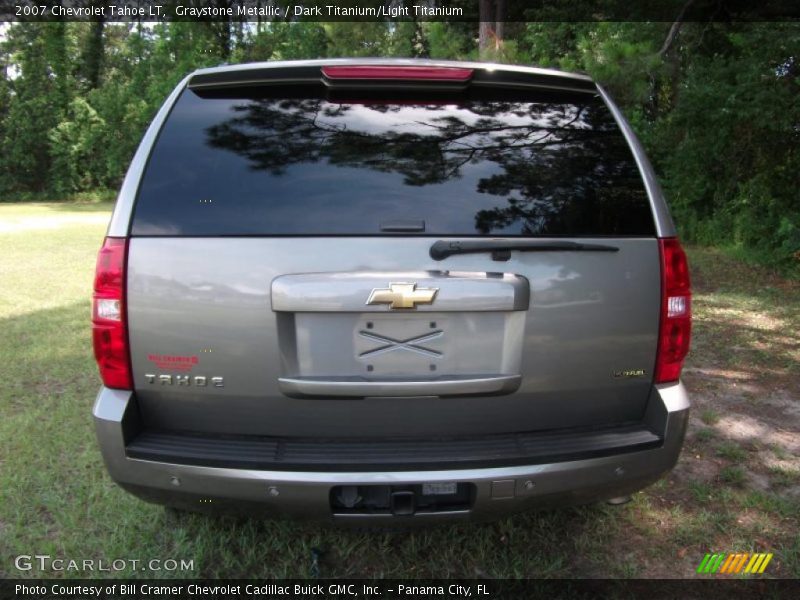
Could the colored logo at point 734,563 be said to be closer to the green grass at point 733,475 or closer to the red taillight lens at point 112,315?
the green grass at point 733,475

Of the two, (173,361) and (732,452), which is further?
(732,452)

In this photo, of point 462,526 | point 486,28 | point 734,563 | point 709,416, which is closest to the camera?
point 734,563

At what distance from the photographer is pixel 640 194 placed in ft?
7.41

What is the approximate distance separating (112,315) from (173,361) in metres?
0.25

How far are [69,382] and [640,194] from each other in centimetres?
439

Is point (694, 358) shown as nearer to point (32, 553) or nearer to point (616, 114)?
point (616, 114)

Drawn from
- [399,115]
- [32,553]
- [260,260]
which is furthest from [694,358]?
[32,553]

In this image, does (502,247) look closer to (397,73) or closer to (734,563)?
(397,73)

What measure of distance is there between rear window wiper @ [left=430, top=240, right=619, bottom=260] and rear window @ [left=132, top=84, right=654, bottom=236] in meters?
0.05

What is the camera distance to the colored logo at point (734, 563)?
8.65 ft

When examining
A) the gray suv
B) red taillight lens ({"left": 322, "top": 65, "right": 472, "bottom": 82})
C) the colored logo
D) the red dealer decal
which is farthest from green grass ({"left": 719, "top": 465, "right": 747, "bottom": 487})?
the red dealer decal

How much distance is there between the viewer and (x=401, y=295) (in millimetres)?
1990

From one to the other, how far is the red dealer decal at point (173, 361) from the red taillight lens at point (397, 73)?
1.10 metres

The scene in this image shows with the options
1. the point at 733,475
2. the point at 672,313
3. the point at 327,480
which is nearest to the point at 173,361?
the point at 327,480
